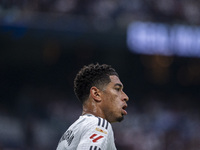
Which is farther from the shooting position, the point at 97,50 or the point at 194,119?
the point at 97,50

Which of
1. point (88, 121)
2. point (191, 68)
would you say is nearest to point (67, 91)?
point (191, 68)

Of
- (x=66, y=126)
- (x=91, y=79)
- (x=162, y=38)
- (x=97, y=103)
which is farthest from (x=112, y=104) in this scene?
(x=162, y=38)

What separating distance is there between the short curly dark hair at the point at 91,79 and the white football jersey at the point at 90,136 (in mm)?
296

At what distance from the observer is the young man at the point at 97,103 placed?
3.16 metres

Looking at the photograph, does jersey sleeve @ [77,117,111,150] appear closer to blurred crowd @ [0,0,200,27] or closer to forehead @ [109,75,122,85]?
forehead @ [109,75,122,85]

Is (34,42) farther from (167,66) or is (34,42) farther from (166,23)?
(167,66)

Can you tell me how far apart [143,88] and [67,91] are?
150 inches

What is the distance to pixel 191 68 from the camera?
20.8m

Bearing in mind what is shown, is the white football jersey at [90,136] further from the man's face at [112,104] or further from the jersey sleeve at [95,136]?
the man's face at [112,104]

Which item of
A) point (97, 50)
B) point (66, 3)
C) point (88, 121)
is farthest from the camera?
point (97, 50)

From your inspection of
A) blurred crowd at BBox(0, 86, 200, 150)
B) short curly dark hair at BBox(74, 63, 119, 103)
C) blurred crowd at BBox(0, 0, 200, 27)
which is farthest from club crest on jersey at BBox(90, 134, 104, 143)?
blurred crowd at BBox(0, 0, 200, 27)

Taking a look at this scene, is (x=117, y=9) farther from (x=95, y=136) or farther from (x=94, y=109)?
(x=95, y=136)

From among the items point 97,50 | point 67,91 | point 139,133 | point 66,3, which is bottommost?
point 139,133

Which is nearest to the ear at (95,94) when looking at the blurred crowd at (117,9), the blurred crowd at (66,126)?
the blurred crowd at (66,126)
